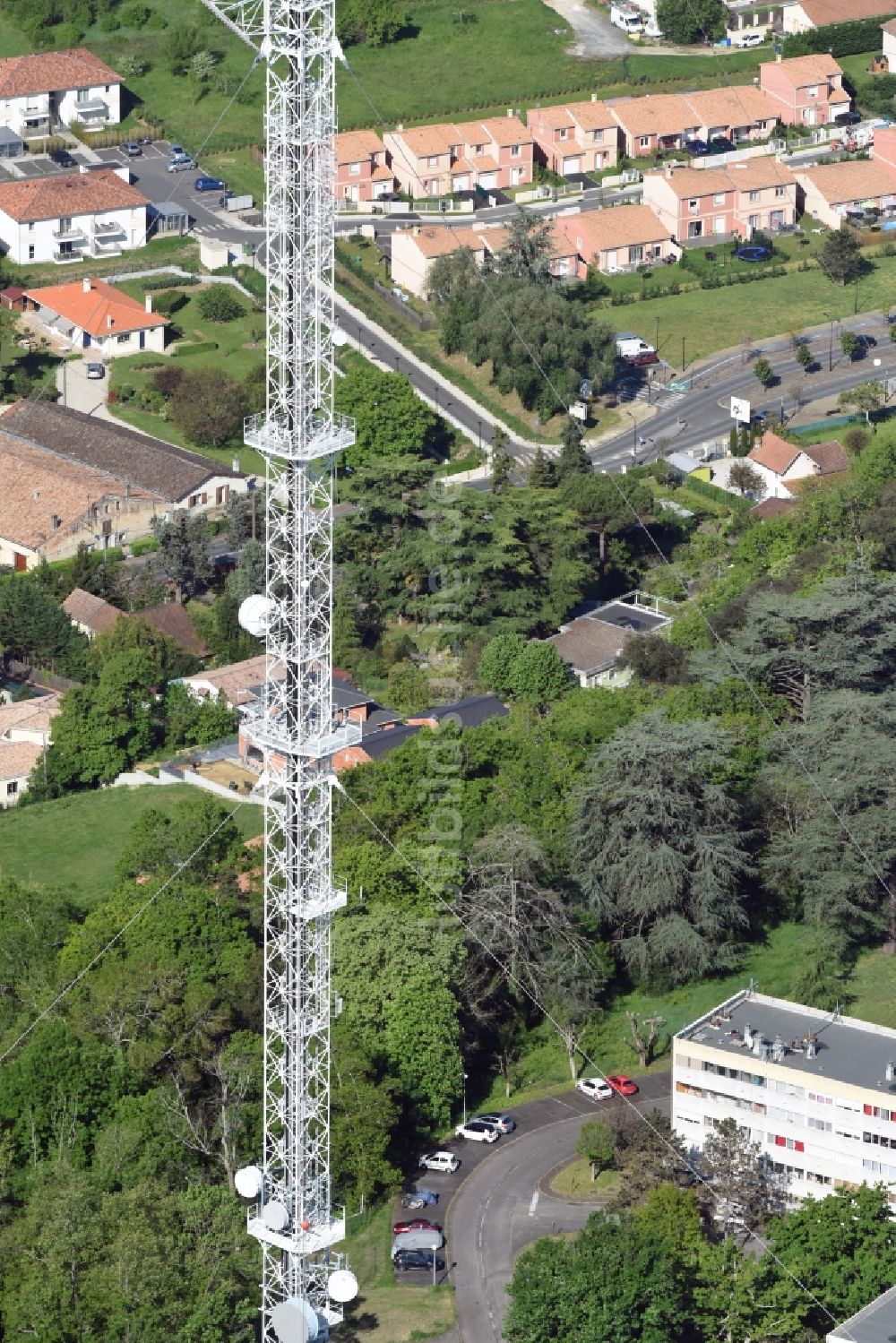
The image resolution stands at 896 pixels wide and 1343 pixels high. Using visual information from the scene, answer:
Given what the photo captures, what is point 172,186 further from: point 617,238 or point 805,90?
point 805,90

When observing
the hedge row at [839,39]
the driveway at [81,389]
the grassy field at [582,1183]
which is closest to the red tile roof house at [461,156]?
the hedge row at [839,39]

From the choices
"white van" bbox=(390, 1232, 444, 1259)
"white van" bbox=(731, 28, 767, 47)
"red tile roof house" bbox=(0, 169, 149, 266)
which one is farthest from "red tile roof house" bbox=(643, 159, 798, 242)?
"white van" bbox=(390, 1232, 444, 1259)

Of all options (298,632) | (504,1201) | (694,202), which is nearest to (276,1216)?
(298,632)

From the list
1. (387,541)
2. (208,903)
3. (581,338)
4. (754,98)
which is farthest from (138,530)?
(754,98)

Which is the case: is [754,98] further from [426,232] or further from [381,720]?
[381,720]

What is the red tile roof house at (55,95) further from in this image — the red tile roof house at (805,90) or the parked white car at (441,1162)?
the parked white car at (441,1162)

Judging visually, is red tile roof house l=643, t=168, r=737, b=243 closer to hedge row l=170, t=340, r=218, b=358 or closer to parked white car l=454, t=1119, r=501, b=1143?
hedge row l=170, t=340, r=218, b=358
